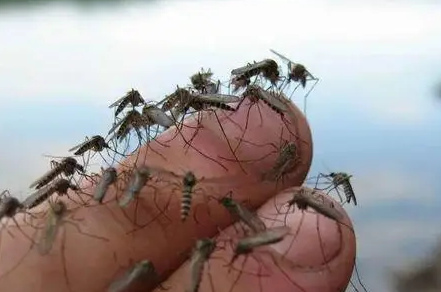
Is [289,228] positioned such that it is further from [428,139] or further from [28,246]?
[428,139]

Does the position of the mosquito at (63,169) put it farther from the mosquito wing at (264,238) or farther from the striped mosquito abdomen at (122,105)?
the mosquito wing at (264,238)

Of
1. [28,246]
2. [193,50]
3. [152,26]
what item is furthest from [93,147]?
[152,26]

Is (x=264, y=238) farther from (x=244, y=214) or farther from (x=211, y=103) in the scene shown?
(x=211, y=103)

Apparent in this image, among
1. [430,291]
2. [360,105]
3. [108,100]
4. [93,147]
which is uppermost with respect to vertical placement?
[93,147]

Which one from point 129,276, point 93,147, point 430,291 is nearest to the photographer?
point 129,276

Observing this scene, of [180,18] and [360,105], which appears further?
[180,18]

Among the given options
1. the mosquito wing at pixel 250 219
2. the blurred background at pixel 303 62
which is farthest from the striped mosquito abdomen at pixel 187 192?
the blurred background at pixel 303 62
